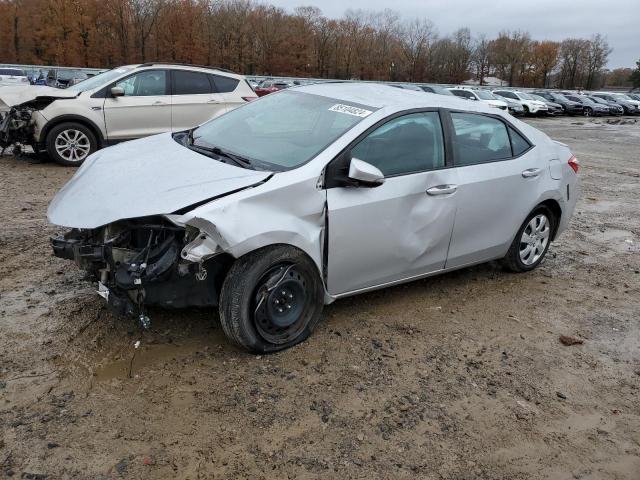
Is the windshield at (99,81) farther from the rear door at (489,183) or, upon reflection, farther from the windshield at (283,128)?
the rear door at (489,183)

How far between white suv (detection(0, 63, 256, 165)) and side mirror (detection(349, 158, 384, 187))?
22.0ft

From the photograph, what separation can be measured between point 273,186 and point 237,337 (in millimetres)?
939

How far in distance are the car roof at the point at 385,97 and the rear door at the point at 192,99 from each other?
5362mm

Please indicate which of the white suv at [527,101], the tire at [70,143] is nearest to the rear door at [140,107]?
the tire at [70,143]

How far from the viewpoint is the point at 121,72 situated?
950cm

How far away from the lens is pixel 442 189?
425 centimetres

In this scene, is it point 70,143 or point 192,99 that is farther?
point 192,99

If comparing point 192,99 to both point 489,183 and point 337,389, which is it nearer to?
point 489,183

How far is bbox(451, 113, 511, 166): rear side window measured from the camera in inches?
178

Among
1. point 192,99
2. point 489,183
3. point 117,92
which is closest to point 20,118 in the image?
point 117,92

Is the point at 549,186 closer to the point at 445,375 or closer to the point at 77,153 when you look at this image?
the point at 445,375

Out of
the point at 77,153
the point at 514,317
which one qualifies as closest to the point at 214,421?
the point at 514,317

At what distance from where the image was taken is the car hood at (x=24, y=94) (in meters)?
8.81

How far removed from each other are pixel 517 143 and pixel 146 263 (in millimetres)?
3435
